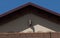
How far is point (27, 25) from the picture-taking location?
476 inches

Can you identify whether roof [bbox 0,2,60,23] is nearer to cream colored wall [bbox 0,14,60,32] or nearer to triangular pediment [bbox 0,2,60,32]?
triangular pediment [bbox 0,2,60,32]

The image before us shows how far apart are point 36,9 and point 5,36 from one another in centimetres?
557

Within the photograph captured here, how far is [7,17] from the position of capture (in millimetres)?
12320

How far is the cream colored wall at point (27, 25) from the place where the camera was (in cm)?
1199

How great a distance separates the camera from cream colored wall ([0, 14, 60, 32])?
12.0 m

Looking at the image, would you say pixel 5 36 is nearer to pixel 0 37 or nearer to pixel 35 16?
pixel 0 37

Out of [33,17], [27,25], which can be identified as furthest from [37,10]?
[27,25]

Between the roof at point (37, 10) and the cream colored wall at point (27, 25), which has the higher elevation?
the roof at point (37, 10)

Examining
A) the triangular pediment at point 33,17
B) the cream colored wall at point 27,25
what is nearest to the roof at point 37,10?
the triangular pediment at point 33,17

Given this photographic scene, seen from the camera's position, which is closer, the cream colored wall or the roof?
the cream colored wall

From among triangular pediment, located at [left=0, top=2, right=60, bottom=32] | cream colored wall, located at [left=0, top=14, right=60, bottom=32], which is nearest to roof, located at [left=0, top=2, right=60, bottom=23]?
triangular pediment, located at [left=0, top=2, right=60, bottom=32]

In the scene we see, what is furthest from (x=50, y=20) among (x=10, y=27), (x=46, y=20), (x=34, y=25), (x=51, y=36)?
(x=51, y=36)

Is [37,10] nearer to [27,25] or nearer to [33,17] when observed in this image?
[33,17]

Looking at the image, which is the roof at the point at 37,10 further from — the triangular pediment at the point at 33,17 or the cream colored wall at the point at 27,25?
the cream colored wall at the point at 27,25
